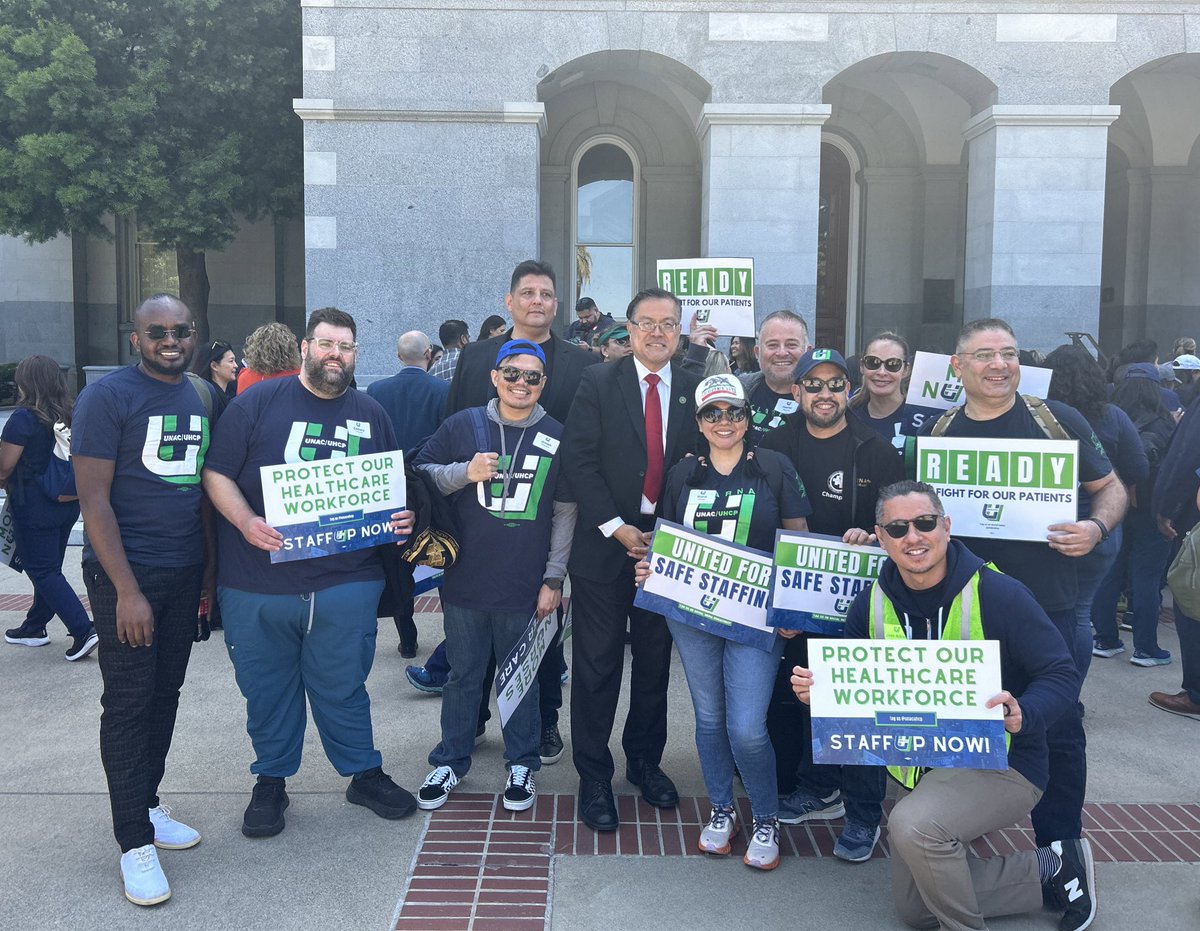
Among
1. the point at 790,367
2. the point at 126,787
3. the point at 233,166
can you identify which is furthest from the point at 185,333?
the point at 233,166

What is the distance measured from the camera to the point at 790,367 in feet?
18.2

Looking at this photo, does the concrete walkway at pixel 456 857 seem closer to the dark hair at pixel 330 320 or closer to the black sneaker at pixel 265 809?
the black sneaker at pixel 265 809

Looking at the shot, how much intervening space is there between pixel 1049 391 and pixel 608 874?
3.63 metres

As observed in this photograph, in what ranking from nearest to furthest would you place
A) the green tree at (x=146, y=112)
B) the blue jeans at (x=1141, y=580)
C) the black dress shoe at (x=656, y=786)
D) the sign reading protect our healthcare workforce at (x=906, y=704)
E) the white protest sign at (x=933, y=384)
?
the sign reading protect our healthcare workforce at (x=906, y=704)
the black dress shoe at (x=656, y=786)
the white protest sign at (x=933, y=384)
the blue jeans at (x=1141, y=580)
the green tree at (x=146, y=112)

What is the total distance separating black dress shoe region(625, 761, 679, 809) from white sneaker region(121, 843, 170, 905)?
6.64ft

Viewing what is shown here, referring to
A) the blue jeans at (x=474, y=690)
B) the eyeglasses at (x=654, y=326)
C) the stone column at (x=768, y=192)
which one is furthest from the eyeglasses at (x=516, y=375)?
the stone column at (x=768, y=192)

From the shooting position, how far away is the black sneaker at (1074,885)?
3680 mm

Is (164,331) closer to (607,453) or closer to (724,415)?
(607,453)

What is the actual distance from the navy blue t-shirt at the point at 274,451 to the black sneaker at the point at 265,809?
87 cm

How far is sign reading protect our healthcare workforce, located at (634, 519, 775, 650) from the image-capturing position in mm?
4125

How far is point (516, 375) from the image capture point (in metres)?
4.49

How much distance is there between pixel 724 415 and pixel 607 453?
653mm

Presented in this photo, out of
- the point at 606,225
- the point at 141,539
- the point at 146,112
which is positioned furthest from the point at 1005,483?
the point at 146,112

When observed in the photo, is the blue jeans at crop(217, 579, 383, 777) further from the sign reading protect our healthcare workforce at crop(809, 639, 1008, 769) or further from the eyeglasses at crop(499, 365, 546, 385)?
the sign reading protect our healthcare workforce at crop(809, 639, 1008, 769)
